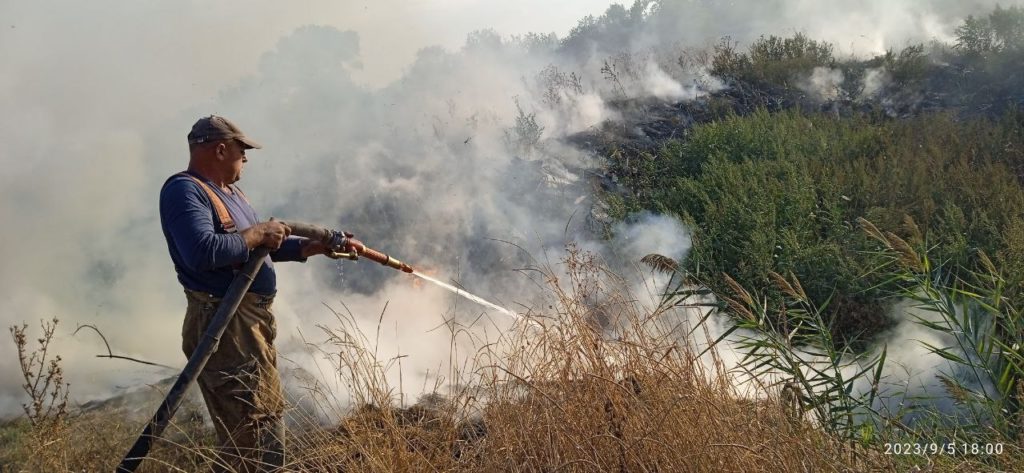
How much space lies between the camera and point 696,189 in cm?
739

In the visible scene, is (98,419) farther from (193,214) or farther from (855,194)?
(855,194)

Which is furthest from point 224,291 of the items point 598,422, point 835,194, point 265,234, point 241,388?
point 835,194

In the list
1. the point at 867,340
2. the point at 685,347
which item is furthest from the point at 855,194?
the point at 685,347

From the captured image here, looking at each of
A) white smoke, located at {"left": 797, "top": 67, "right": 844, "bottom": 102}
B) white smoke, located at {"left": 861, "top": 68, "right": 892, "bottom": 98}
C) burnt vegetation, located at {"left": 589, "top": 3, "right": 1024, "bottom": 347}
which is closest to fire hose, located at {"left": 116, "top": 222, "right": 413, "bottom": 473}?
burnt vegetation, located at {"left": 589, "top": 3, "right": 1024, "bottom": 347}

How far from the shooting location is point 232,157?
10.0 feet

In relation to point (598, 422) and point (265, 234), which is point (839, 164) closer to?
point (598, 422)

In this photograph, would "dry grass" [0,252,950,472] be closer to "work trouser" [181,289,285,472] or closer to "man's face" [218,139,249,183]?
"work trouser" [181,289,285,472]

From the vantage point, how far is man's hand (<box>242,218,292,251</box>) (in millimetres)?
2834

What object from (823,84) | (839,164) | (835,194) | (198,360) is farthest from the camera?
(823,84)

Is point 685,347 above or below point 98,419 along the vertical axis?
above

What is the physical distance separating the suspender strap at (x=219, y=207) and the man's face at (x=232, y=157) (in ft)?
0.43

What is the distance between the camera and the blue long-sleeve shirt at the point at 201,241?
270 cm

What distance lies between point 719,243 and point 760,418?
4.11m

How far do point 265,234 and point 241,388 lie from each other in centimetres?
57
